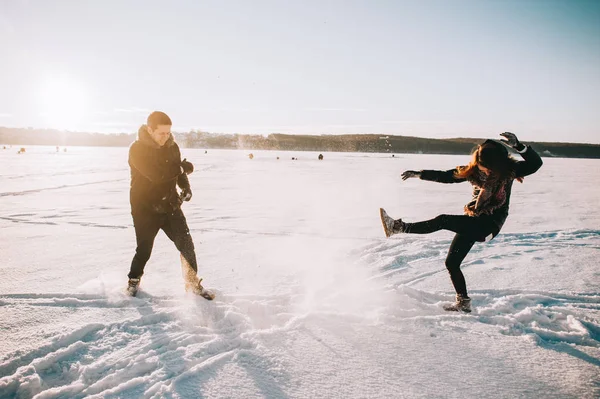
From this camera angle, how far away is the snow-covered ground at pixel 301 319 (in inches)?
86.4

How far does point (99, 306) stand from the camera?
3156 mm

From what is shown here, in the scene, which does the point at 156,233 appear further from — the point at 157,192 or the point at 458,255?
the point at 458,255

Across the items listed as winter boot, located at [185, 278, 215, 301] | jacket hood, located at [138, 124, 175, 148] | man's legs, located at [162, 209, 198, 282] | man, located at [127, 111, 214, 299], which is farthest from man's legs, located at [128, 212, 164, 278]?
jacket hood, located at [138, 124, 175, 148]

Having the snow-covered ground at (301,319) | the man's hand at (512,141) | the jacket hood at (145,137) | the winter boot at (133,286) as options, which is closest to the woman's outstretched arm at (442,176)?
the man's hand at (512,141)

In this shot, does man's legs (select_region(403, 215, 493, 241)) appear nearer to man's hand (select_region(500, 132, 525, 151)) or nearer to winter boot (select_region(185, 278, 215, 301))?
man's hand (select_region(500, 132, 525, 151))

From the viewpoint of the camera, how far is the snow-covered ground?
220cm

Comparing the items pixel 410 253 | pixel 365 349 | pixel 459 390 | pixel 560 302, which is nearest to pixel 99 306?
pixel 365 349

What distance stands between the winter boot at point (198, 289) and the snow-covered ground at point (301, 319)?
2.7 inches

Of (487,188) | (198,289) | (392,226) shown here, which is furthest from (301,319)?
(487,188)

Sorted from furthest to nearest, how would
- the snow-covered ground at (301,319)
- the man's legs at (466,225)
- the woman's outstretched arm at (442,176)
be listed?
the woman's outstretched arm at (442,176) → the man's legs at (466,225) → the snow-covered ground at (301,319)

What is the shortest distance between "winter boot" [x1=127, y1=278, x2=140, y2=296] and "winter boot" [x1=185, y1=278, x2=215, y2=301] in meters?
0.49

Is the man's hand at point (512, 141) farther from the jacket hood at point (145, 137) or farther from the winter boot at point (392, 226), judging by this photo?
the jacket hood at point (145, 137)

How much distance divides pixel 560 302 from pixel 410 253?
188cm

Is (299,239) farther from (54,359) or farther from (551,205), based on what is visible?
(551,205)
